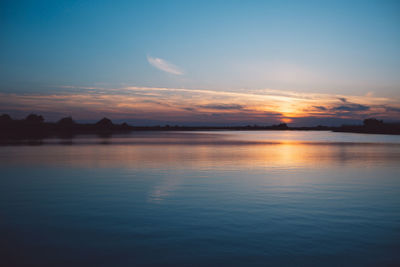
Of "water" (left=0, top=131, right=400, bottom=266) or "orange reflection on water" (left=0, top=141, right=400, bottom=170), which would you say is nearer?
"water" (left=0, top=131, right=400, bottom=266)

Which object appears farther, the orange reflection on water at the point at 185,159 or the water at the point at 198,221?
the orange reflection on water at the point at 185,159

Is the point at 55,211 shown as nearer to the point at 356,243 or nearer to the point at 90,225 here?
the point at 90,225

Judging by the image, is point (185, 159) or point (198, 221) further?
point (185, 159)

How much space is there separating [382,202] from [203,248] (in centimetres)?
1000

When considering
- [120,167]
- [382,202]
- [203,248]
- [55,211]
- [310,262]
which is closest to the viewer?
[310,262]

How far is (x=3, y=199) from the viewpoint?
14.8 meters

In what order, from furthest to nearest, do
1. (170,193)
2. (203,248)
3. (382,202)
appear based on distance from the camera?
(170,193) → (382,202) → (203,248)

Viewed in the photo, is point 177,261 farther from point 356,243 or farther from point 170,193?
point 170,193

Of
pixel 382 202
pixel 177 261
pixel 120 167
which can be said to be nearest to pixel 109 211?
pixel 177 261

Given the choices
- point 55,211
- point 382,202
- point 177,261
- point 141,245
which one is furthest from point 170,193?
point 382,202

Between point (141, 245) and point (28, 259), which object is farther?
point (141, 245)

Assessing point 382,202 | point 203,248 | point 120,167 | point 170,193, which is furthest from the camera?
point 120,167

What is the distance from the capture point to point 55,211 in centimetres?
1269

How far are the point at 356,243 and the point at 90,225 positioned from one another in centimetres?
821
